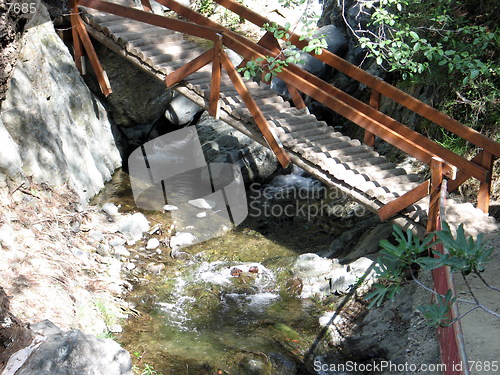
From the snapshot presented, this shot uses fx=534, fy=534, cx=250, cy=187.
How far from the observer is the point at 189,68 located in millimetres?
7879

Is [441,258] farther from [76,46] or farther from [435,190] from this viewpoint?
[76,46]

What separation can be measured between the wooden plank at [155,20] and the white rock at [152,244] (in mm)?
3035

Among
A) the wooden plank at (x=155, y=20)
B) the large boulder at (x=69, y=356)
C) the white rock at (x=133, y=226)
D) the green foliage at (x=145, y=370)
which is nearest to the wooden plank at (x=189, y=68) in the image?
the wooden plank at (x=155, y=20)

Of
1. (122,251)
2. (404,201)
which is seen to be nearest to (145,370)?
(122,251)

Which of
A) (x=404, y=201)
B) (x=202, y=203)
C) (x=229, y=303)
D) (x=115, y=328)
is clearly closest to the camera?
(x=115, y=328)

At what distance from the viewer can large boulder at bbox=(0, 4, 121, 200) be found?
7.45 metres

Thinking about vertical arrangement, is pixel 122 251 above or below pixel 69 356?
below

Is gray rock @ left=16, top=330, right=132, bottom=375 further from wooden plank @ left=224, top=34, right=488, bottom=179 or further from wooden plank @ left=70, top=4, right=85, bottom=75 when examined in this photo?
wooden plank @ left=70, top=4, right=85, bottom=75

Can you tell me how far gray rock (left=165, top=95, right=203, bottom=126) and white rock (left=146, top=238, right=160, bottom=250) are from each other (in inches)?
135

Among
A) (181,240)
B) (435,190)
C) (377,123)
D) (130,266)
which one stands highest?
(377,123)

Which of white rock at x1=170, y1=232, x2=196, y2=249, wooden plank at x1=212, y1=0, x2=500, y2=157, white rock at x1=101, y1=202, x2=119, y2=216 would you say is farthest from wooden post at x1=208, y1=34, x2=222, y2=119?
white rock at x1=101, y1=202, x2=119, y2=216

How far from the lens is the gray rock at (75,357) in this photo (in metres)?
3.87

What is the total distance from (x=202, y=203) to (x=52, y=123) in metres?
2.79

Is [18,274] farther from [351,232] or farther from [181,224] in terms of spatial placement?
[351,232]
